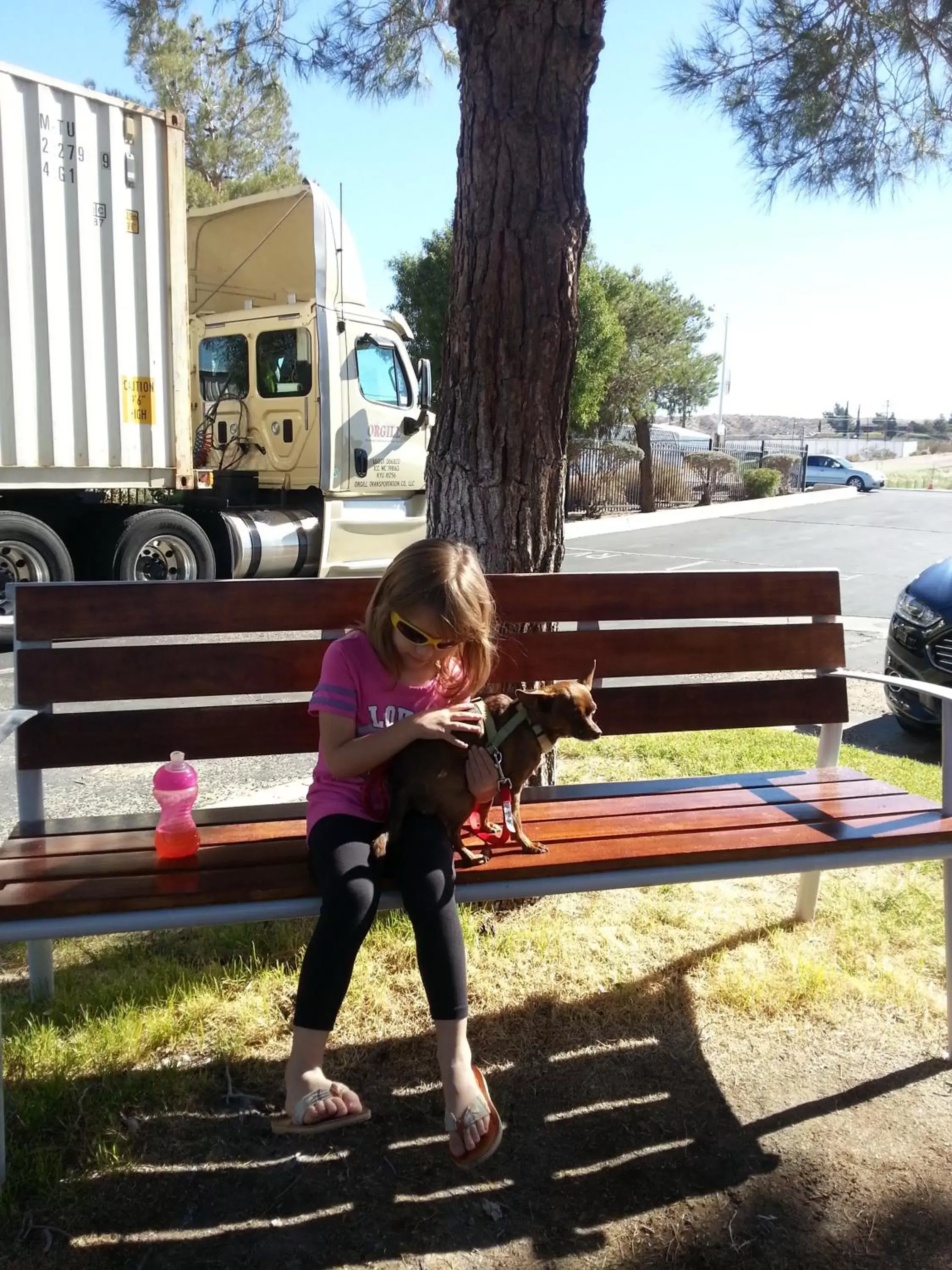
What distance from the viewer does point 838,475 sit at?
35.8m

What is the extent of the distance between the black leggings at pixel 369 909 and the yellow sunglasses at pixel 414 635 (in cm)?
38

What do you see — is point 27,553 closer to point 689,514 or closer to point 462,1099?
point 462,1099

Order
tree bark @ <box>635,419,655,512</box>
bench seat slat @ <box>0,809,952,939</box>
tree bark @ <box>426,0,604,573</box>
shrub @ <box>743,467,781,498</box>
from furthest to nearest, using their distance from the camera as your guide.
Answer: shrub @ <box>743,467,781,498</box>
tree bark @ <box>635,419,655,512</box>
tree bark @ <box>426,0,604,573</box>
bench seat slat @ <box>0,809,952,939</box>

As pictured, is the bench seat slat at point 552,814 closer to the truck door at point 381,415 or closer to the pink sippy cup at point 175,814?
the pink sippy cup at point 175,814

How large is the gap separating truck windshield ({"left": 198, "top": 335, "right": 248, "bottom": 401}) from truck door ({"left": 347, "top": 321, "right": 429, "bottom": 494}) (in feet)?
3.51

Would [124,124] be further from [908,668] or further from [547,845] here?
[547,845]

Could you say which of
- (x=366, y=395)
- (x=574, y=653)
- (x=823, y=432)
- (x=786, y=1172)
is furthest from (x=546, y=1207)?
(x=823, y=432)

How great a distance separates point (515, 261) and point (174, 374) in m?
5.48

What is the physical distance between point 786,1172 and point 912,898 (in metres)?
1.47

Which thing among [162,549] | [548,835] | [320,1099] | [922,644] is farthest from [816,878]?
[162,549]

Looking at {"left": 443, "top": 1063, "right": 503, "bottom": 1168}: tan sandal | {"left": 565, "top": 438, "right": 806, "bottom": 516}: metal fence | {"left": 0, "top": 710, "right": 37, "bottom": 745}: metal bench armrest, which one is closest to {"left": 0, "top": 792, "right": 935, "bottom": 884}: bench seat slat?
{"left": 0, "top": 710, "right": 37, "bottom": 745}: metal bench armrest

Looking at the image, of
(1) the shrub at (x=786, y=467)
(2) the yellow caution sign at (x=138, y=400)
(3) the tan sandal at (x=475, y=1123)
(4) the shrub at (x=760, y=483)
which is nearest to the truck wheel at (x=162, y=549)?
(2) the yellow caution sign at (x=138, y=400)

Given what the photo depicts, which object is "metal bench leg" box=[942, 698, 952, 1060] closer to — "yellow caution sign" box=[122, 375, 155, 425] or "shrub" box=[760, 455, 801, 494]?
"yellow caution sign" box=[122, 375, 155, 425]

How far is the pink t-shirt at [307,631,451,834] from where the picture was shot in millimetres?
2330
